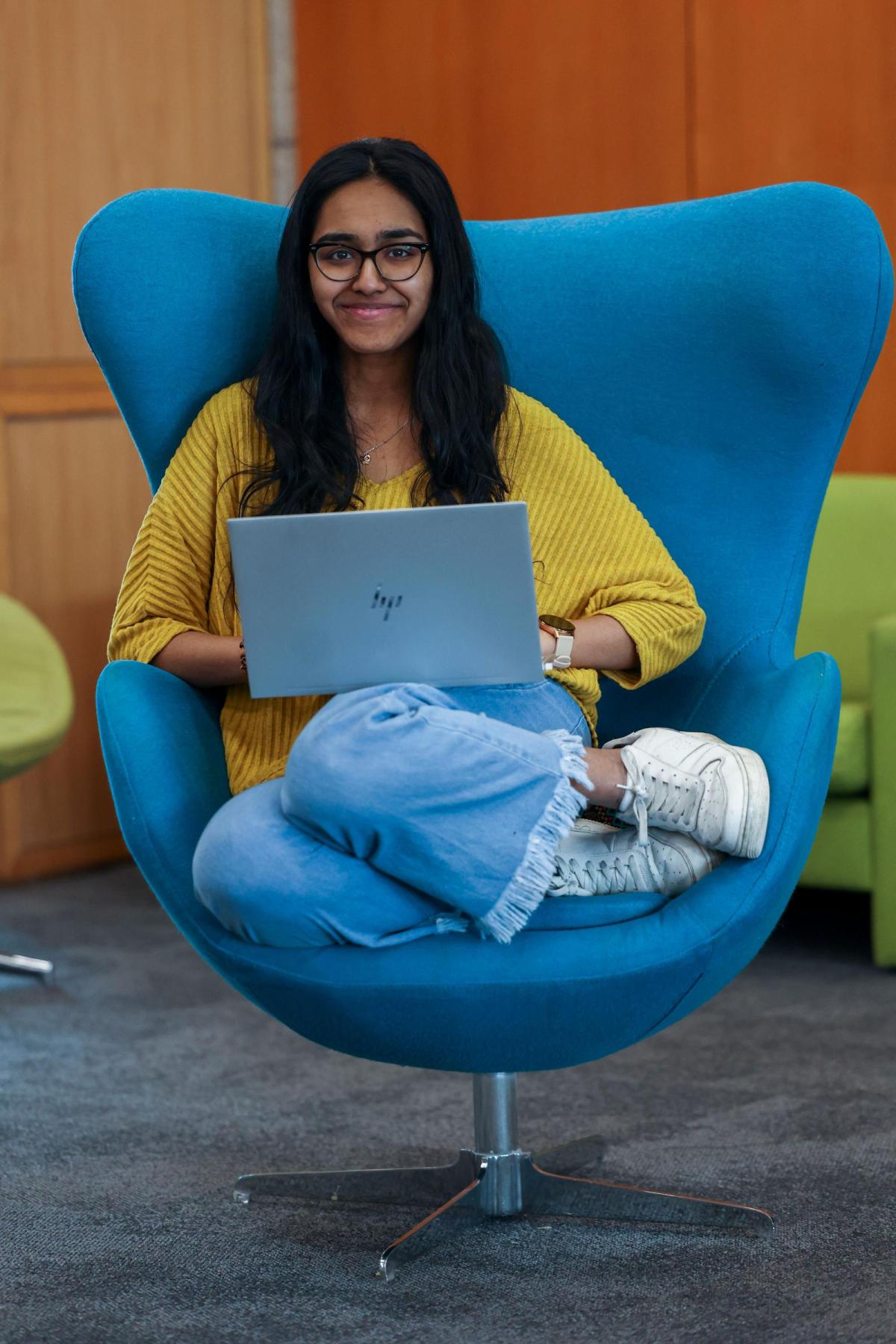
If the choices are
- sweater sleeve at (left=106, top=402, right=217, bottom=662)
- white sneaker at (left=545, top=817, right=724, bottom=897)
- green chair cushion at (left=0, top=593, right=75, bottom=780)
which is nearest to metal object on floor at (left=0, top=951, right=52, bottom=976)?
green chair cushion at (left=0, top=593, right=75, bottom=780)

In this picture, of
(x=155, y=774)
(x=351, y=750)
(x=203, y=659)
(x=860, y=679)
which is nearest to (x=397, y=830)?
(x=351, y=750)

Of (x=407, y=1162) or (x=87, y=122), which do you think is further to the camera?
(x=87, y=122)

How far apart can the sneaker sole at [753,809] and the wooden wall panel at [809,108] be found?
191 centimetres

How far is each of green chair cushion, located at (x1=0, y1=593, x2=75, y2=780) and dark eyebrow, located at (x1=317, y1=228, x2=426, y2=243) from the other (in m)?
1.32

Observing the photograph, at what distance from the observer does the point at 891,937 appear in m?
2.85

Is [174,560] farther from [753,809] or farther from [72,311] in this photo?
[72,311]

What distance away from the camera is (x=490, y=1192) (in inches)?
74.7

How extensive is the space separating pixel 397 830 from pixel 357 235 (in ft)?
2.46

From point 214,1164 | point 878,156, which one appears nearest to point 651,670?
point 214,1164

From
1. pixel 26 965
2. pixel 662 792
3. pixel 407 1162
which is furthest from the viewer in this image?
pixel 26 965

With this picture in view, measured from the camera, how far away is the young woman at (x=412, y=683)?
158 cm

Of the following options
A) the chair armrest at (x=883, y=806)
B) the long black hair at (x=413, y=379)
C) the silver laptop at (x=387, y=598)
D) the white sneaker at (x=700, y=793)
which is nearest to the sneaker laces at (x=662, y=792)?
the white sneaker at (x=700, y=793)

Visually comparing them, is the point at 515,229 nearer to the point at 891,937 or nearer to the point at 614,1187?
the point at 614,1187

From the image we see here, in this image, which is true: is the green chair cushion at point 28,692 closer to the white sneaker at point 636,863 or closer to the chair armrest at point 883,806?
the chair armrest at point 883,806
